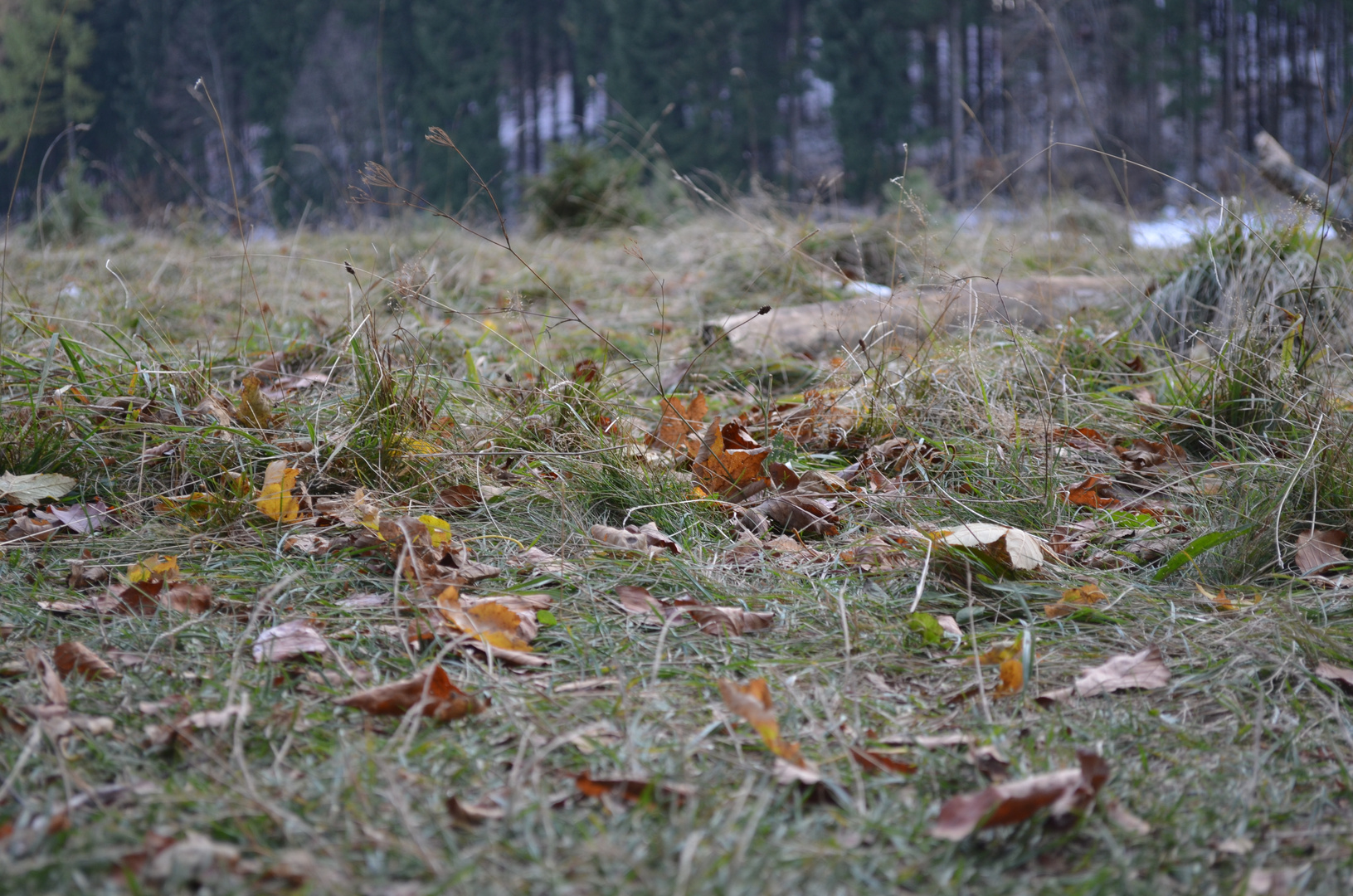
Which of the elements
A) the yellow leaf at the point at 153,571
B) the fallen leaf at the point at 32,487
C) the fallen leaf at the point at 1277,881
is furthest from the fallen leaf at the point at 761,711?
the fallen leaf at the point at 32,487

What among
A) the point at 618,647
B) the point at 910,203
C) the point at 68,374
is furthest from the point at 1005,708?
the point at 68,374

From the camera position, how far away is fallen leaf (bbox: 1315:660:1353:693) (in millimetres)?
1194

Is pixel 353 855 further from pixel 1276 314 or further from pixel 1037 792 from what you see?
pixel 1276 314

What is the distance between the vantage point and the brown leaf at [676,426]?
1946 millimetres

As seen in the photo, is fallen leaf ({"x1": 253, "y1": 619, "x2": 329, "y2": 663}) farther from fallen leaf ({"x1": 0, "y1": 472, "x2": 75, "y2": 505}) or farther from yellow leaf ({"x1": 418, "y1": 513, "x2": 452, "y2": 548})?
fallen leaf ({"x1": 0, "y1": 472, "x2": 75, "y2": 505})

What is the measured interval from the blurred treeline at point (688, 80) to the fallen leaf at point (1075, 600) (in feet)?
39.1

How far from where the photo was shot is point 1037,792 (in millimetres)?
919

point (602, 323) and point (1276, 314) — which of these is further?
point (602, 323)

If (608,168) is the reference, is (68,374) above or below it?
below

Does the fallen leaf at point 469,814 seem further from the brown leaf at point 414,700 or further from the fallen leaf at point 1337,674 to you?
the fallen leaf at point 1337,674

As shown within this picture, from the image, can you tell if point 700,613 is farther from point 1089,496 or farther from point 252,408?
point 252,408

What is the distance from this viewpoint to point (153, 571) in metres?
1.46

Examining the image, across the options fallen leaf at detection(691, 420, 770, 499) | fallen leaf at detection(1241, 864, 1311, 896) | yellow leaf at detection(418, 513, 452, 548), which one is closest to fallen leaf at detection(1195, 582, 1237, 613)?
fallen leaf at detection(1241, 864, 1311, 896)

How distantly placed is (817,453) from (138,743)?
1.63 metres
